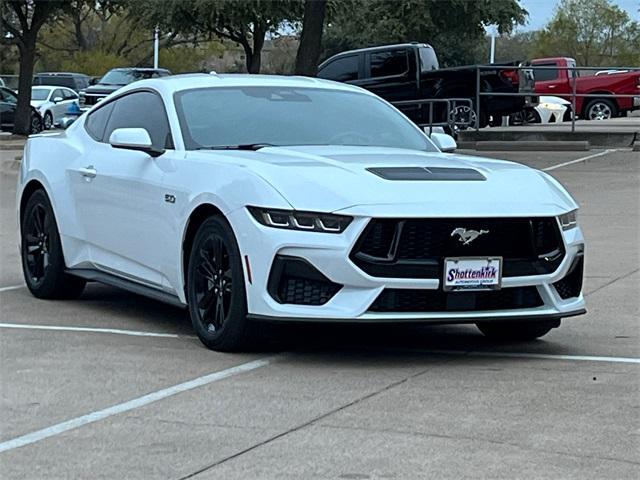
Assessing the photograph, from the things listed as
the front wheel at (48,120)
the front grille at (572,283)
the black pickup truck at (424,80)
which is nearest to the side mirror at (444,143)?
the front grille at (572,283)

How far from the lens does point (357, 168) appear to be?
7.30 metres

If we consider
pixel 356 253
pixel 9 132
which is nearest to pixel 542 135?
pixel 9 132

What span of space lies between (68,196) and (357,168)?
2.67m

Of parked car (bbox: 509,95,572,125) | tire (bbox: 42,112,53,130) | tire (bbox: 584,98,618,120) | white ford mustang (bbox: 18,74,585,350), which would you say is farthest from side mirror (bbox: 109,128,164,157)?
tire (bbox: 42,112,53,130)

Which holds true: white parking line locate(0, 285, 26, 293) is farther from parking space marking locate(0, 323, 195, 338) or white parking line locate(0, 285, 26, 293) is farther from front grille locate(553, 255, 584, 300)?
front grille locate(553, 255, 584, 300)

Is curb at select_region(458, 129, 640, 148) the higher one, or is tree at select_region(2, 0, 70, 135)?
tree at select_region(2, 0, 70, 135)

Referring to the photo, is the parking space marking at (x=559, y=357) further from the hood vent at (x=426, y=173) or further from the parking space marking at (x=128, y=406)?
the parking space marking at (x=128, y=406)

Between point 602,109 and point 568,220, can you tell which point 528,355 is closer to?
point 568,220

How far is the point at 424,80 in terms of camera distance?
1167 inches

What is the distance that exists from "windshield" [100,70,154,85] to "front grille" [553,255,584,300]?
32887 millimetres

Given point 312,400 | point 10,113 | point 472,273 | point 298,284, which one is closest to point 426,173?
point 472,273

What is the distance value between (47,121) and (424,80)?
14640mm

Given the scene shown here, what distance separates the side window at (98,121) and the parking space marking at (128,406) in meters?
2.64

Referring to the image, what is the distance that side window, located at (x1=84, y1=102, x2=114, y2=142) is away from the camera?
9.29m
